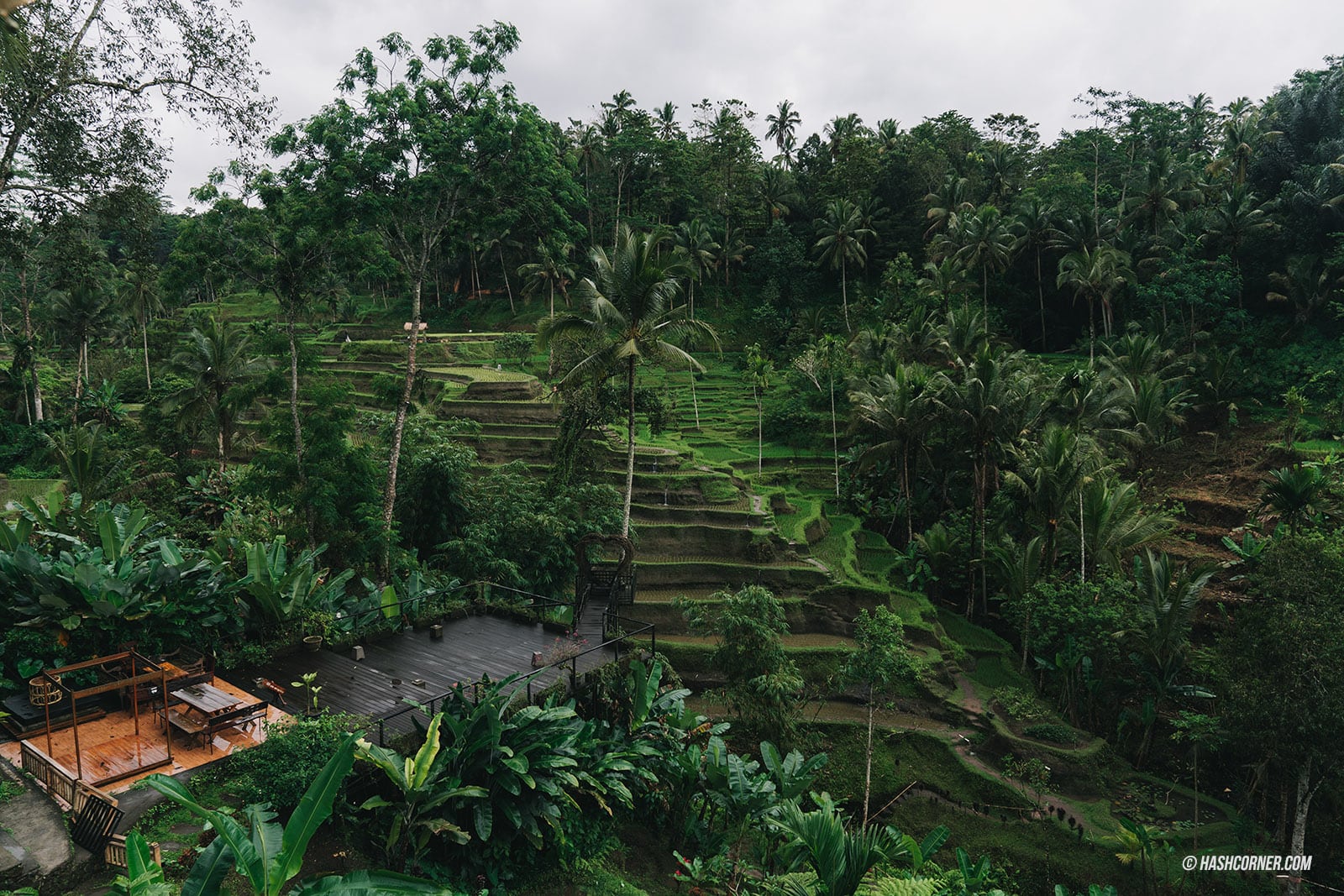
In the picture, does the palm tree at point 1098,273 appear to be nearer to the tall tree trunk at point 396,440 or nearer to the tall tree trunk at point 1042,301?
the tall tree trunk at point 1042,301

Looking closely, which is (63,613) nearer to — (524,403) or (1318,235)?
(524,403)

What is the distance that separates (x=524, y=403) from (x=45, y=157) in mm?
20166

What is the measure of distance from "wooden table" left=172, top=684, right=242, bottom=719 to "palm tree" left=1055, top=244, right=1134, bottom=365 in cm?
3435

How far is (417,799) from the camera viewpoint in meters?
8.42

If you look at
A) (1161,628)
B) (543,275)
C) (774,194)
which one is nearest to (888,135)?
(774,194)

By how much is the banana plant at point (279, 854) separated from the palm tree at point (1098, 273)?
113ft

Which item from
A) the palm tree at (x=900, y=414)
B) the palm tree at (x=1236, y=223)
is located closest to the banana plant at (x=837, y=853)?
the palm tree at (x=900, y=414)

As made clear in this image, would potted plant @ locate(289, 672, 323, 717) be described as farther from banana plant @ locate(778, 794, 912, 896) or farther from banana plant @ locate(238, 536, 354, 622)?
banana plant @ locate(778, 794, 912, 896)

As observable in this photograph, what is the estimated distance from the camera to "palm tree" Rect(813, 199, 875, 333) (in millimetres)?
44469

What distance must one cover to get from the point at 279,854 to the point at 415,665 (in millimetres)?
5868

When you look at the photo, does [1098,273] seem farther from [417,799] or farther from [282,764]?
[282,764]

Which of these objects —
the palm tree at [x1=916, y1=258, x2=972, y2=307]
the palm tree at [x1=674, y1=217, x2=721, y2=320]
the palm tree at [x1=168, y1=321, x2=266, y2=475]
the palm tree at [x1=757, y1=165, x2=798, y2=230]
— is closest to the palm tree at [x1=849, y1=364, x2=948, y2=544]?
the palm tree at [x1=916, y1=258, x2=972, y2=307]

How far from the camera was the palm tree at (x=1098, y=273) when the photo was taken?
111ft

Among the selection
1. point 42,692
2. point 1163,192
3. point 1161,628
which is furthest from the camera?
point 1163,192
